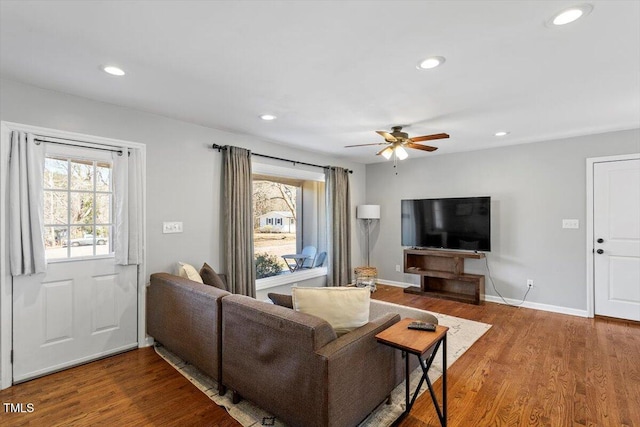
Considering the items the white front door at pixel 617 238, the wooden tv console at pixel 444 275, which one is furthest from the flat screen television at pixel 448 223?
the white front door at pixel 617 238

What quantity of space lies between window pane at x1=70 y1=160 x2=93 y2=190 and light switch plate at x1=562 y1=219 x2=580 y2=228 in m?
5.90

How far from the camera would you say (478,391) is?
244 cm

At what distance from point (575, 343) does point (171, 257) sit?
456cm

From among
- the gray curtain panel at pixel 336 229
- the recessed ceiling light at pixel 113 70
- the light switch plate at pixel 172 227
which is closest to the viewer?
the recessed ceiling light at pixel 113 70

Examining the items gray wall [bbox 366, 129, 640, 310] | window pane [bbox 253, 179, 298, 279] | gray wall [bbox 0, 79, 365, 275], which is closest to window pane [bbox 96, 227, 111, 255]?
gray wall [bbox 0, 79, 365, 275]

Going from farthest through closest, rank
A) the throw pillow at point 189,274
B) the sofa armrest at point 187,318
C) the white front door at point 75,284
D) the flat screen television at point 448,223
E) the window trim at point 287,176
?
1. the flat screen television at point 448,223
2. the window trim at point 287,176
3. the throw pillow at point 189,274
4. the white front door at point 75,284
5. the sofa armrest at point 187,318

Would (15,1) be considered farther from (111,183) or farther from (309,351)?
(309,351)

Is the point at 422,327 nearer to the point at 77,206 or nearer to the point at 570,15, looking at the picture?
the point at 570,15

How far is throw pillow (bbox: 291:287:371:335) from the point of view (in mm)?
2066

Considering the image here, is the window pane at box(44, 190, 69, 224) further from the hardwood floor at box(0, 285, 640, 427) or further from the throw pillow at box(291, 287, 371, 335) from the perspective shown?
the throw pillow at box(291, 287, 371, 335)

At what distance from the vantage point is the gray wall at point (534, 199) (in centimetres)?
425

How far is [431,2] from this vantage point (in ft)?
5.19

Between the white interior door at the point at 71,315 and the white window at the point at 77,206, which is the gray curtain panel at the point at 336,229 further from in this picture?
the white window at the point at 77,206

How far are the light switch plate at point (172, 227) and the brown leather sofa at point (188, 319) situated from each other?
0.50 m
